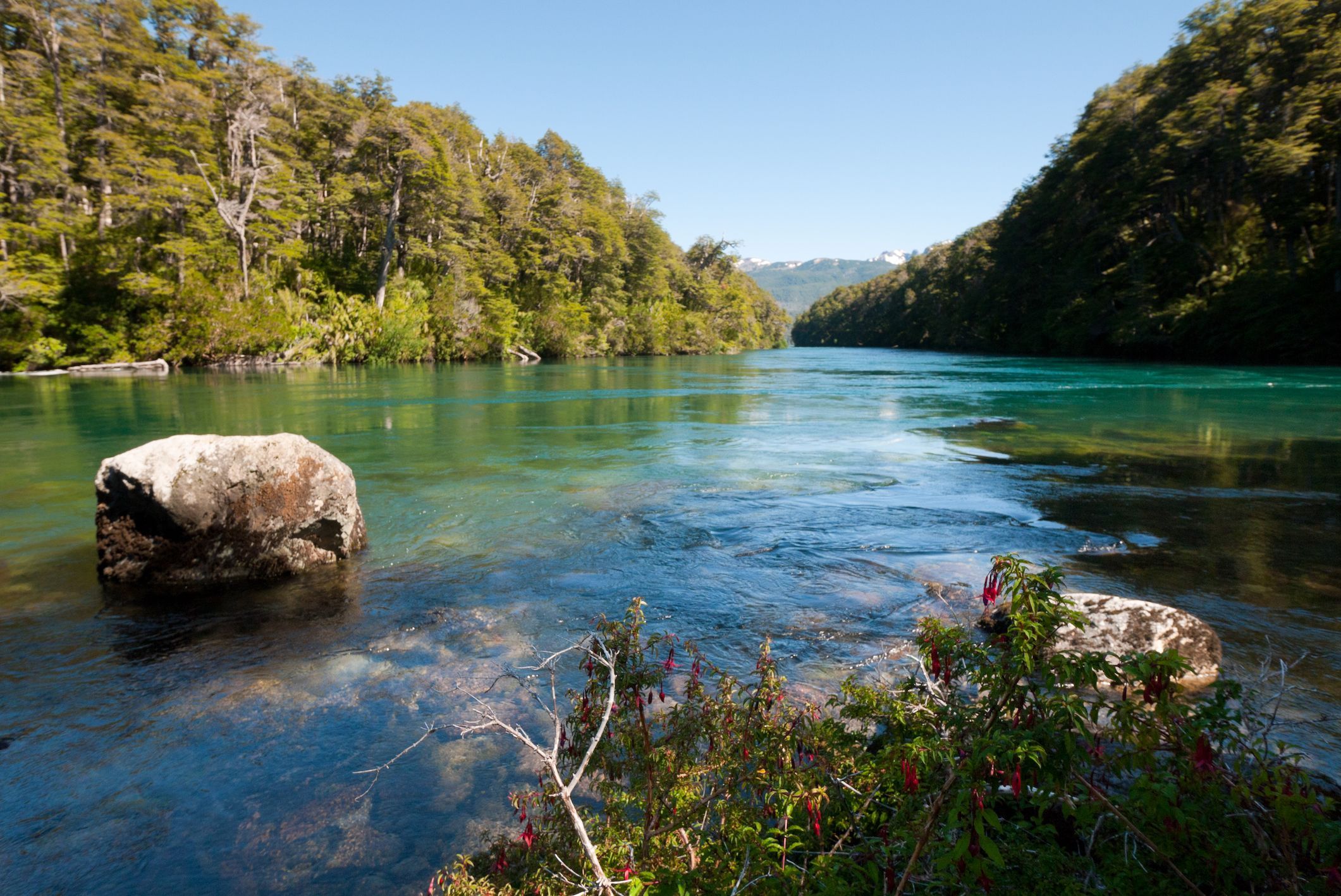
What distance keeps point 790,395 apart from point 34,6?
4638cm

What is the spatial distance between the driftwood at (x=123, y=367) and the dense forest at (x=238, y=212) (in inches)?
37.3

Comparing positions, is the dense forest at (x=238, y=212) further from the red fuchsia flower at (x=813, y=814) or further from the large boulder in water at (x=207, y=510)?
the red fuchsia flower at (x=813, y=814)

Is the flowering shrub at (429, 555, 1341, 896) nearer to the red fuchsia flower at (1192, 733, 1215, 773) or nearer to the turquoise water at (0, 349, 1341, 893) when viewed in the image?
the red fuchsia flower at (1192, 733, 1215, 773)

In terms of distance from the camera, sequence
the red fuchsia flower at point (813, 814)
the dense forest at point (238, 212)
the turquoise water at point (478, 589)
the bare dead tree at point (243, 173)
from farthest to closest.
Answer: the bare dead tree at point (243, 173), the dense forest at point (238, 212), the turquoise water at point (478, 589), the red fuchsia flower at point (813, 814)

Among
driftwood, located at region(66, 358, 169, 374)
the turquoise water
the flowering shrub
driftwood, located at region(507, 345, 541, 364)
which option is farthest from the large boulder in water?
driftwood, located at region(507, 345, 541, 364)

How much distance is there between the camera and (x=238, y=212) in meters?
45.1

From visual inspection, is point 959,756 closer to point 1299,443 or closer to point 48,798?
point 48,798

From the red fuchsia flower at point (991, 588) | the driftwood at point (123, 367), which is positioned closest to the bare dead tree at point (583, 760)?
the red fuchsia flower at point (991, 588)

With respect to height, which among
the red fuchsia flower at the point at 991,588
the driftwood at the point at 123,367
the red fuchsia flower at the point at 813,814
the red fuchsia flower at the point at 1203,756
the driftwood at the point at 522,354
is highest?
the driftwood at the point at 522,354

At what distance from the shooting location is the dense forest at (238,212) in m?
37.7

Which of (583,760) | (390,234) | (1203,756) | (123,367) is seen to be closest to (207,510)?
(583,760)

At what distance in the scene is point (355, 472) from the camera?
12.7m

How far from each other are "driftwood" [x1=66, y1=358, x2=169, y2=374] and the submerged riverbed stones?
144 feet

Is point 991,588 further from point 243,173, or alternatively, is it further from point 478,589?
point 243,173
